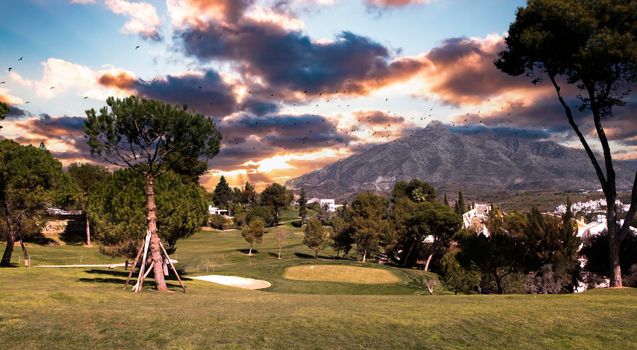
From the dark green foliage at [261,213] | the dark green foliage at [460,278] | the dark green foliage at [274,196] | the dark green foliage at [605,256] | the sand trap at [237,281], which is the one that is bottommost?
the sand trap at [237,281]

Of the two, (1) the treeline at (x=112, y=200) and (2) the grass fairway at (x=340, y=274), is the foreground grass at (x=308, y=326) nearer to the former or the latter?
(1) the treeline at (x=112, y=200)

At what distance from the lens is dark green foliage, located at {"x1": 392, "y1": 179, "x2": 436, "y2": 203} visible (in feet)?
499

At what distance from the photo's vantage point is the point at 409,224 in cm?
9744

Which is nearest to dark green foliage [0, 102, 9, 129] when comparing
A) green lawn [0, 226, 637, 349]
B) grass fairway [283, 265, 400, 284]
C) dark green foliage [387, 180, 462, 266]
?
green lawn [0, 226, 637, 349]

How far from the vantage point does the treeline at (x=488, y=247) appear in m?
49.2

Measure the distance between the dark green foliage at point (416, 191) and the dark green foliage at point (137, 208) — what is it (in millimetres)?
114531

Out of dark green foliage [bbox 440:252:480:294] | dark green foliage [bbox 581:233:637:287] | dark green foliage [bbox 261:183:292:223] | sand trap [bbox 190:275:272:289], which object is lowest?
sand trap [bbox 190:275:272:289]

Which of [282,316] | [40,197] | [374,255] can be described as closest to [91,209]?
[40,197]

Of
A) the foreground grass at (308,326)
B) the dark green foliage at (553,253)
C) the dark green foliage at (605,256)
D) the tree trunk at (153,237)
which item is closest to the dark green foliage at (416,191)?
the dark green foliage at (553,253)

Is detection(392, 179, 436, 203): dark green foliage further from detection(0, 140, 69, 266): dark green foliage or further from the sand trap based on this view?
detection(0, 140, 69, 266): dark green foliage

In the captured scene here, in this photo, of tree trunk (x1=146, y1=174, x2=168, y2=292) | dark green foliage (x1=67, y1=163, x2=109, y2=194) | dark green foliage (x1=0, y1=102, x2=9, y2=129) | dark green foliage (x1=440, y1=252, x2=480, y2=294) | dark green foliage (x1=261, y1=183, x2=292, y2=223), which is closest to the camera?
tree trunk (x1=146, y1=174, x2=168, y2=292)

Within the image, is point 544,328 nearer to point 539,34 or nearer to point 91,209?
point 539,34

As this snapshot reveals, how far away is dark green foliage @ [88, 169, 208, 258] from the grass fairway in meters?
25.1

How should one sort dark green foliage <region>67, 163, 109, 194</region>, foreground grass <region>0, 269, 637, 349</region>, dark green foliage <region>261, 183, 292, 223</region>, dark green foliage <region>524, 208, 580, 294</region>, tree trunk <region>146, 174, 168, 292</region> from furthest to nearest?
dark green foliage <region>261, 183, 292, 223</region>, dark green foliage <region>67, 163, 109, 194</region>, dark green foliage <region>524, 208, 580, 294</region>, tree trunk <region>146, 174, 168, 292</region>, foreground grass <region>0, 269, 637, 349</region>
